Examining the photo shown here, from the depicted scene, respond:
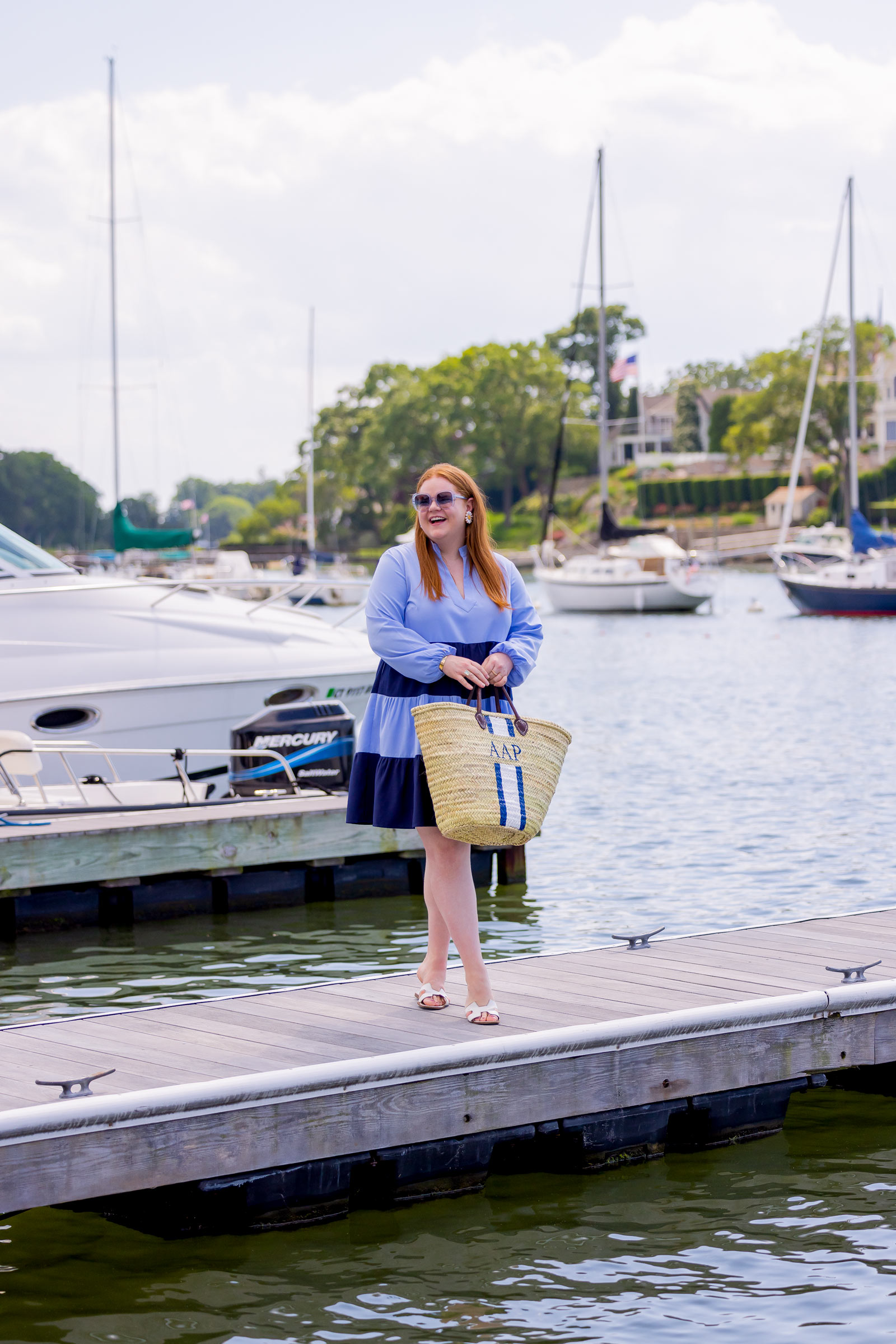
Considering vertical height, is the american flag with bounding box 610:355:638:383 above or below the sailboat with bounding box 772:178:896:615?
above

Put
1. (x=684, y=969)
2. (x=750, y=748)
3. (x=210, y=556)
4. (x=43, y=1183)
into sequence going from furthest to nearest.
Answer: (x=210, y=556), (x=750, y=748), (x=684, y=969), (x=43, y=1183)

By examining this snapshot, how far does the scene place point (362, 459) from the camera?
126 metres

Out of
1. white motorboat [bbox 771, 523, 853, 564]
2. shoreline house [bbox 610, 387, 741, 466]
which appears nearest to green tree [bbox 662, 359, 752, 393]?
shoreline house [bbox 610, 387, 741, 466]

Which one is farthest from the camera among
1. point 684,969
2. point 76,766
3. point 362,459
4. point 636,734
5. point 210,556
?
point 362,459

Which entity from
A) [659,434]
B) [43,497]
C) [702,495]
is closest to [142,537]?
[702,495]

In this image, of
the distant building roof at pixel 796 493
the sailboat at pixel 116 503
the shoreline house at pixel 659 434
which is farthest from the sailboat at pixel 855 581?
the shoreline house at pixel 659 434

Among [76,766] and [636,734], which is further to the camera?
[636,734]

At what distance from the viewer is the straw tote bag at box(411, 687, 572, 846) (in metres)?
5.78

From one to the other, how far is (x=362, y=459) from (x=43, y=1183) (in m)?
122

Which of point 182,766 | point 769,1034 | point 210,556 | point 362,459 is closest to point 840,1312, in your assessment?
point 769,1034

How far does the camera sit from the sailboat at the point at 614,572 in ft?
197

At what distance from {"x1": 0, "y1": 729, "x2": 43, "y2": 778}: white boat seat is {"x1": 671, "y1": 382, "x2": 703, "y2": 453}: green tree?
139767 mm

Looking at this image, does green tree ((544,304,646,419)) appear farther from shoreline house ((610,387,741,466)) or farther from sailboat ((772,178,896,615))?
sailboat ((772,178,896,615))

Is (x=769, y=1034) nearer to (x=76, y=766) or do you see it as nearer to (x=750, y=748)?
(x=76, y=766)
